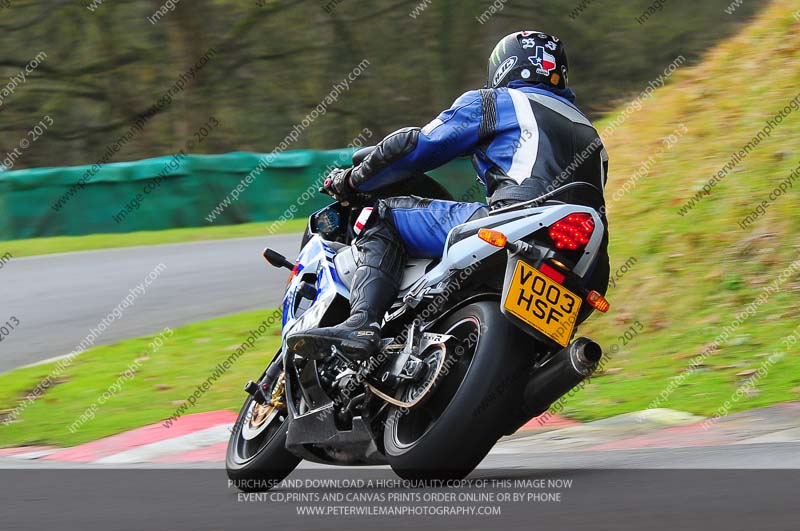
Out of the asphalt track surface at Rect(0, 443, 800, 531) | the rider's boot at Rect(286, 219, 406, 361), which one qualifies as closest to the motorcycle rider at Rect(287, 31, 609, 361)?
the rider's boot at Rect(286, 219, 406, 361)

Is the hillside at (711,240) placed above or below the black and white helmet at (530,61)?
below

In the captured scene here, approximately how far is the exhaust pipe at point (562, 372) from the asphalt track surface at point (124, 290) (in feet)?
22.1

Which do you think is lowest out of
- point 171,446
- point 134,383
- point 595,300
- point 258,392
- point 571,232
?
point 134,383

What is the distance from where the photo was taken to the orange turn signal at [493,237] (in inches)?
190

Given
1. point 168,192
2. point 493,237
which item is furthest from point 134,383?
point 168,192

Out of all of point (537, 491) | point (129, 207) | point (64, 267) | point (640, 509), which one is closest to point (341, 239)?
point (537, 491)

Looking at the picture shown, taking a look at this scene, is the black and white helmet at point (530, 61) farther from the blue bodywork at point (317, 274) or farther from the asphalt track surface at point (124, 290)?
the asphalt track surface at point (124, 290)

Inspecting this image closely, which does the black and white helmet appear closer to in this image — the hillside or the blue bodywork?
the blue bodywork

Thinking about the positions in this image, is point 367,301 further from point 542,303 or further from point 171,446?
point 171,446

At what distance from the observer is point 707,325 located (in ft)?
Answer: 27.7

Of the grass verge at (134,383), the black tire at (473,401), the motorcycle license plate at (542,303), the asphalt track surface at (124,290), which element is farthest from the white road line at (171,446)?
the motorcycle license plate at (542,303)

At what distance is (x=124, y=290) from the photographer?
516 inches

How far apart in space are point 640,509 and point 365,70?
2328cm

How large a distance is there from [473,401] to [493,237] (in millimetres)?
640
